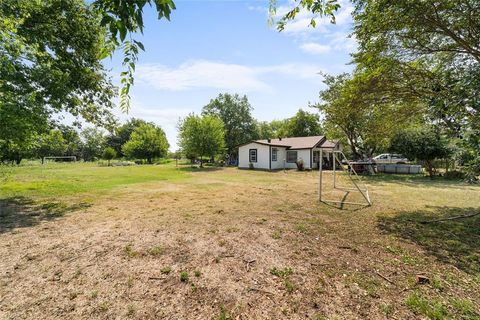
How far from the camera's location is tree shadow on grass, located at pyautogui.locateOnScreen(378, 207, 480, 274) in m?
4.02

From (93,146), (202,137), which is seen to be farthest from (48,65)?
(93,146)

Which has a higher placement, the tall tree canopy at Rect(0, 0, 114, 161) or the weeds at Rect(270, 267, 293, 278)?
the tall tree canopy at Rect(0, 0, 114, 161)

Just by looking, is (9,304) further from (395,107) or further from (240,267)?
(395,107)

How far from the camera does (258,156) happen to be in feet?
85.6

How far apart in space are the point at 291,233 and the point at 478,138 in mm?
3954

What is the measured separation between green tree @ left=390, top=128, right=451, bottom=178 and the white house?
8.35 meters

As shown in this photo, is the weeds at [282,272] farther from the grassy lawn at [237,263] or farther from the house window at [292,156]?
the house window at [292,156]

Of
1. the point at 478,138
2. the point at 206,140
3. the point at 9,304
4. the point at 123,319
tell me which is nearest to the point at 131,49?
the point at 123,319

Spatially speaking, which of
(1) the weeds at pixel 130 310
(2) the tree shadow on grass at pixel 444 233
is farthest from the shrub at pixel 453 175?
(1) the weeds at pixel 130 310

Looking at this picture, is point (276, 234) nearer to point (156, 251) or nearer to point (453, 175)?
point (156, 251)

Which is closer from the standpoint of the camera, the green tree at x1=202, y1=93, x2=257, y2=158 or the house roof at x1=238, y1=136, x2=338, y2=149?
the house roof at x1=238, y1=136, x2=338, y2=149

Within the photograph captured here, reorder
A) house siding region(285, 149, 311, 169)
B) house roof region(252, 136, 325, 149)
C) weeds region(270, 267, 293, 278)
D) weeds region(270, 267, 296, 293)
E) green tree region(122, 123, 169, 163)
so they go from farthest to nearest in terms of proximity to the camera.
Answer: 1. green tree region(122, 123, 169, 163)
2. house roof region(252, 136, 325, 149)
3. house siding region(285, 149, 311, 169)
4. weeds region(270, 267, 293, 278)
5. weeds region(270, 267, 296, 293)

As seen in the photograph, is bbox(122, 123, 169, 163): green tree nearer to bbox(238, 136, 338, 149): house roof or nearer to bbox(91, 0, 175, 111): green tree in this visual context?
bbox(238, 136, 338, 149): house roof

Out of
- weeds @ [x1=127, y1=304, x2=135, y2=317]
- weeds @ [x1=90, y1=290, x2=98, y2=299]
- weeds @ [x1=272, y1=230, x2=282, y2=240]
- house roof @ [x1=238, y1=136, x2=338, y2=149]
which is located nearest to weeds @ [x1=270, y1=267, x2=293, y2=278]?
weeds @ [x1=272, y1=230, x2=282, y2=240]
